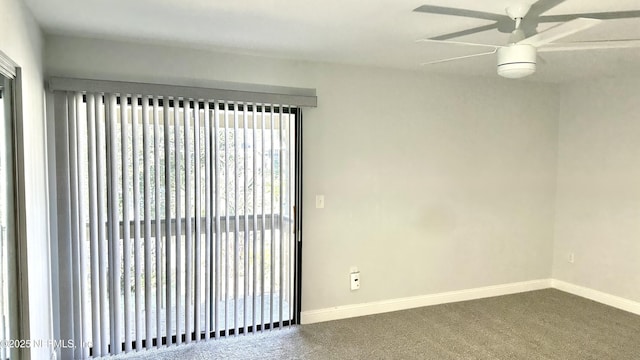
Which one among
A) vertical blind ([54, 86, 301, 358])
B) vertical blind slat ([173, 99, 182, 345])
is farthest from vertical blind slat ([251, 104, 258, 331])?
vertical blind slat ([173, 99, 182, 345])

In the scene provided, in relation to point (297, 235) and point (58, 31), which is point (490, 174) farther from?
point (58, 31)

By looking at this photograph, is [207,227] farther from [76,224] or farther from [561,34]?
[561,34]

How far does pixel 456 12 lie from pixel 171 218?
236cm

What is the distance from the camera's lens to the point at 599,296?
4207 mm

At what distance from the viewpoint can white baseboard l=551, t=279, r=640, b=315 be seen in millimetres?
3946

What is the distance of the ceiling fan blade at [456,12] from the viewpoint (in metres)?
2.25

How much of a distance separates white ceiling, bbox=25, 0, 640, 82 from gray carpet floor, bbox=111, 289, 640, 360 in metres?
2.24

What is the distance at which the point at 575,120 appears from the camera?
14.5ft

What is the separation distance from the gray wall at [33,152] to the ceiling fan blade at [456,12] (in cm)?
200

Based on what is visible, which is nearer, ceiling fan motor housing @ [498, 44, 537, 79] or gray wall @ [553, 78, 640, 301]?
ceiling fan motor housing @ [498, 44, 537, 79]

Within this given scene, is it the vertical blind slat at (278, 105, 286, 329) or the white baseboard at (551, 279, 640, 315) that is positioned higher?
the vertical blind slat at (278, 105, 286, 329)

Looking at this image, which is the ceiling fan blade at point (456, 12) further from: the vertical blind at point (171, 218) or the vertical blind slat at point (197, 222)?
the vertical blind slat at point (197, 222)

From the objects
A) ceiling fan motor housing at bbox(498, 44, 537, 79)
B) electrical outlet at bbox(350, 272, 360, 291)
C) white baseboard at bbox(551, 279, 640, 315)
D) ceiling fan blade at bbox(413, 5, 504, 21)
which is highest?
ceiling fan blade at bbox(413, 5, 504, 21)

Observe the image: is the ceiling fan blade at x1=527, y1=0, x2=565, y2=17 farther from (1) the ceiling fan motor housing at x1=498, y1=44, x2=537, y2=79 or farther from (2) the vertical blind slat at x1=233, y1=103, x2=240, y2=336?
(2) the vertical blind slat at x1=233, y1=103, x2=240, y2=336
